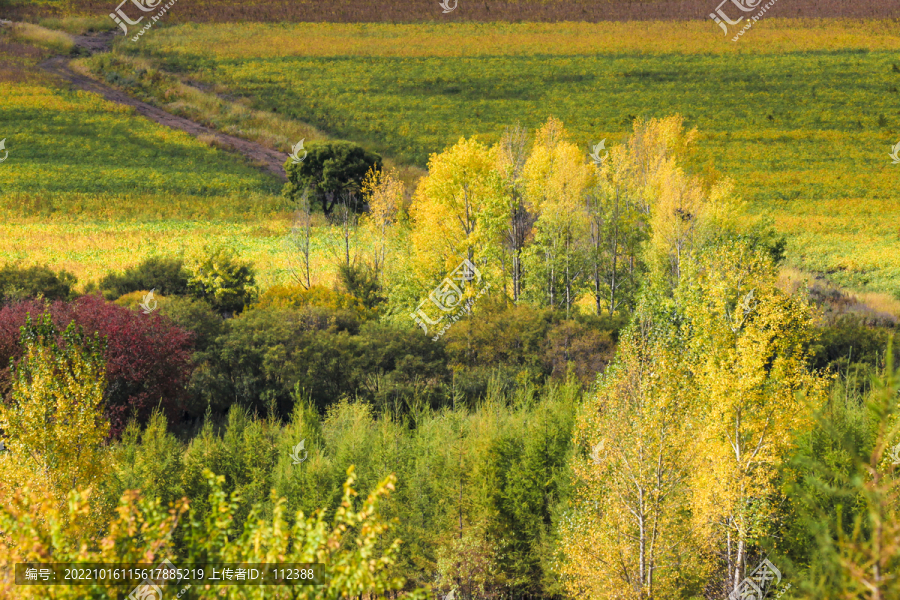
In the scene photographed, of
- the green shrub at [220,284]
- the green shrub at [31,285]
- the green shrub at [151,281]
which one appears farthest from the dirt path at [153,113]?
the green shrub at [31,285]

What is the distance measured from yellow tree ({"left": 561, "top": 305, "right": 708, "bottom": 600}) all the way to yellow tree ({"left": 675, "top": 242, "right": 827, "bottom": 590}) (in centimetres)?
108

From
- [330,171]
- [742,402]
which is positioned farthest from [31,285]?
[330,171]

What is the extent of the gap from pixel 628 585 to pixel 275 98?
109m

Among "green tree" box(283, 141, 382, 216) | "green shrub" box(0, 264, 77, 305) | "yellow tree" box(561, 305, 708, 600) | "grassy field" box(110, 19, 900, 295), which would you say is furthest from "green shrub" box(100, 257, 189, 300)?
"grassy field" box(110, 19, 900, 295)

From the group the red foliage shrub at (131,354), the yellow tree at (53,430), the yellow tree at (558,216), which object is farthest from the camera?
the yellow tree at (558,216)

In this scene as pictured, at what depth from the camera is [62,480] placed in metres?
17.6

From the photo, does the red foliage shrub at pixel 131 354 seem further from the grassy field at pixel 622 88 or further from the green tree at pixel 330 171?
the grassy field at pixel 622 88

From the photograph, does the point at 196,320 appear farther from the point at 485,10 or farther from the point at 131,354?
the point at 485,10

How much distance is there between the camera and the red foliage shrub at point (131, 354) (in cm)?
3000

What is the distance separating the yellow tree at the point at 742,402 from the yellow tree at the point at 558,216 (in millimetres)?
22493

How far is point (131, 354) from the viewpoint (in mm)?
31000

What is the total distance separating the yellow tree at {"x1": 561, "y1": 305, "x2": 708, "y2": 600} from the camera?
1712cm

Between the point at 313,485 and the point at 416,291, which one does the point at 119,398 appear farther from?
the point at 416,291

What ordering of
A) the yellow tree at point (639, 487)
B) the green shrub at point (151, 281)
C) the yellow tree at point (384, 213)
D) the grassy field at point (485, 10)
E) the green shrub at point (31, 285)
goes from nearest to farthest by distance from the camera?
the yellow tree at point (639, 487)
the green shrub at point (31, 285)
the green shrub at point (151, 281)
the yellow tree at point (384, 213)
the grassy field at point (485, 10)
